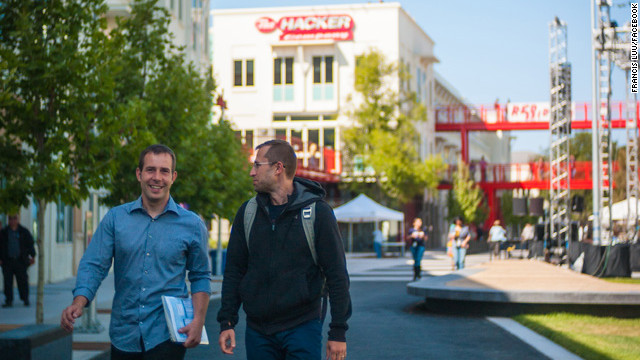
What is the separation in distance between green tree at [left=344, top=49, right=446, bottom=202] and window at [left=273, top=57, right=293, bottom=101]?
8.36 meters

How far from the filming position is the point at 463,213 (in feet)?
204

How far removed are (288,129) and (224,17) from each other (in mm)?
8491

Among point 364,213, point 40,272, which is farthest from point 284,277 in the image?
point 364,213

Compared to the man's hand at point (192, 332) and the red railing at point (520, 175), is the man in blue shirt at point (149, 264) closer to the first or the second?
the man's hand at point (192, 332)

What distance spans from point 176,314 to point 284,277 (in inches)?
23.2

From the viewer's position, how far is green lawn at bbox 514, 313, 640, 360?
1137 cm

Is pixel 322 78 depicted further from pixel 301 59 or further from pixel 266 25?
pixel 266 25

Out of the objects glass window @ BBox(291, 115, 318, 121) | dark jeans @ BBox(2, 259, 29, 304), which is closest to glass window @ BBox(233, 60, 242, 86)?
glass window @ BBox(291, 115, 318, 121)

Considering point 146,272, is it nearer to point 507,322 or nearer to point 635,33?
point 507,322

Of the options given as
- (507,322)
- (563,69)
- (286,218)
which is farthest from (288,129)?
(286,218)

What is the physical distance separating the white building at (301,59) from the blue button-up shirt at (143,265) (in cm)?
5345

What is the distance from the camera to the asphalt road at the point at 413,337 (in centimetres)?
1159

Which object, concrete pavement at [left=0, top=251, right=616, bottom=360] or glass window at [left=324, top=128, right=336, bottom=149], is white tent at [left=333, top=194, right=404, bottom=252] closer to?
concrete pavement at [left=0, top=251, right=616, bottom=360]

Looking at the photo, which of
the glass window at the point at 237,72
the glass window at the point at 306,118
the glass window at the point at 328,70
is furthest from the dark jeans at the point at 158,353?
the glass window at the point at 237,72
